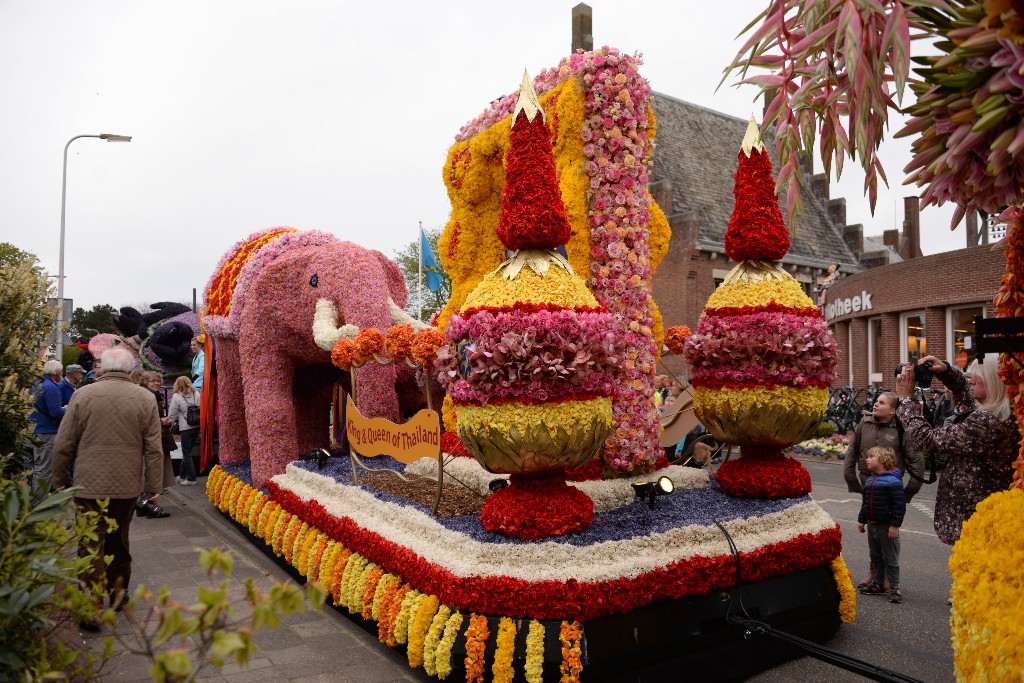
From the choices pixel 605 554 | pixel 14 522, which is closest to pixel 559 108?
pixel 605 554

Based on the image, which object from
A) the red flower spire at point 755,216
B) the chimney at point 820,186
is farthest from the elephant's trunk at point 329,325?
the chimney at point 820,186

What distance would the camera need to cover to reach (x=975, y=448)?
10.7 ft

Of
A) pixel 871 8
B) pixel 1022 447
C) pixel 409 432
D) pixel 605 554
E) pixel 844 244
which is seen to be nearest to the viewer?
pixel 871 8

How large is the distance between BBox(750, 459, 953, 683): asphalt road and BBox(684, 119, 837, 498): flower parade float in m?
1.06

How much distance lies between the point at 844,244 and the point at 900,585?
21.4 meters

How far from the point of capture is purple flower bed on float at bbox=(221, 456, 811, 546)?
4086 millimetres

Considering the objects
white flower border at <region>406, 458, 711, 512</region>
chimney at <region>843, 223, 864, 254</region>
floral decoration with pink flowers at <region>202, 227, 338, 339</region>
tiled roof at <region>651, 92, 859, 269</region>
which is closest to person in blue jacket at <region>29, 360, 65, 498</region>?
floral decoration with pink flowers at <region>202, 227, 338, 339</region>

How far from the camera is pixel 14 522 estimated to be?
220cm

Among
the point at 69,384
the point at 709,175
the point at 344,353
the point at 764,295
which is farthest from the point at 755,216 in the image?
the point at 709,175

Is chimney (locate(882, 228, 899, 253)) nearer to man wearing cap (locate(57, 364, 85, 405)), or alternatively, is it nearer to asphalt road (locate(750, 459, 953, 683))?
asphalt road (locate(750, 459, 953, 683))

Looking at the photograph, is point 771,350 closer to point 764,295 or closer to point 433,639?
point 764,295

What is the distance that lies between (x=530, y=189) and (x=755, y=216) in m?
2.03

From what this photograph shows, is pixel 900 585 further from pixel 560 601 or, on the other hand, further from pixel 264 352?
pixel 264 352

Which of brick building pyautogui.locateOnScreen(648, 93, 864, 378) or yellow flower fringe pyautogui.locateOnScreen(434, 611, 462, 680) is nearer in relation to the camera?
yellow flower fringe pyautogui.locateOnScreen(434, 611, 462, 680)
